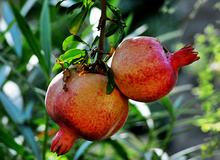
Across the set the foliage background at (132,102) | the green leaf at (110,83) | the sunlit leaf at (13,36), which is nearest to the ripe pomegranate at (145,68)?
the green leaf at (110,83)

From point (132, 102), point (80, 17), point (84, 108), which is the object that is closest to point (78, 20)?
point (80, 17)

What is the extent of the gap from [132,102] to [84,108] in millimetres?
393

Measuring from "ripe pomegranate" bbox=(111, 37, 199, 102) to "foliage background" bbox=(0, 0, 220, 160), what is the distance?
0.86ft

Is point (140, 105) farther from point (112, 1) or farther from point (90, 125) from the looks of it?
point (90, 125)

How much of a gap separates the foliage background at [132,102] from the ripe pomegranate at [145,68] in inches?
10.3

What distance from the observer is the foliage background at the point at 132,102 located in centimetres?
59

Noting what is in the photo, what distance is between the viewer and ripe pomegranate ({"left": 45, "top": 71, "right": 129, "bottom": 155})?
0.83 feet

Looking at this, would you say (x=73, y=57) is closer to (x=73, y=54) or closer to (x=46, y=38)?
(x=73, y=54)

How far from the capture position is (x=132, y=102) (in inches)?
25.0

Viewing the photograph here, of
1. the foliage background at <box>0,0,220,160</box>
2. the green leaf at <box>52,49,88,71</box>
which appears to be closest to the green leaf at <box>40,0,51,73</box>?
the foliage background at <box>0,0,220,160</box>

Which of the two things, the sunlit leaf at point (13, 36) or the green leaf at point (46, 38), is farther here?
the sunlit leaf at point (13, 36)

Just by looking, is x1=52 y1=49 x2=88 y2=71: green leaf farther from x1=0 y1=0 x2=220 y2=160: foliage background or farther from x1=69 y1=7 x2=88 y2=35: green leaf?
x1=0 y1=0 x2=220 y2=160: foliage background

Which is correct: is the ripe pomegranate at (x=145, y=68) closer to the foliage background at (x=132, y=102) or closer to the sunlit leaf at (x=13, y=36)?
Result: the foliage background at (x=132, y=102)

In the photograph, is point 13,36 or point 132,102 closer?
point 132,102
